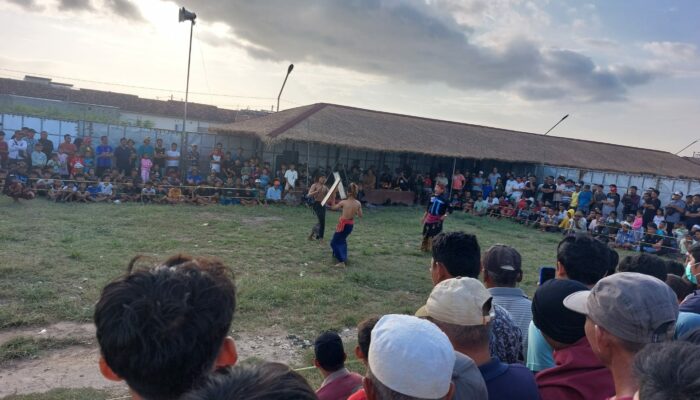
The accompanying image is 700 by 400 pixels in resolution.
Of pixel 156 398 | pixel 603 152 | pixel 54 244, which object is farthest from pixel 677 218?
pixel 156 398

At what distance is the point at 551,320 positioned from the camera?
2.56 metres

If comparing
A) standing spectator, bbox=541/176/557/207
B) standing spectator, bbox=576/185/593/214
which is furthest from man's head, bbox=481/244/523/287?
standing spectator, bbox=541/176/557/207

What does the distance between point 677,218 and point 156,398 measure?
18337 millimetres

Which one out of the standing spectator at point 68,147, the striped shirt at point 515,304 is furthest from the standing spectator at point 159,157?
the striped shirt at point 515,304

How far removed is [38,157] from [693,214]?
65.7 feet

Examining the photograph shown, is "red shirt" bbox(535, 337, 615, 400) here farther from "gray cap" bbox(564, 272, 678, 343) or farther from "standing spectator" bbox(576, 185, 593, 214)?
"standing spectator" bbox(576, 185, 593, 214)

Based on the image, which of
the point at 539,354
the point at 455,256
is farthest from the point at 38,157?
the point at 539,354

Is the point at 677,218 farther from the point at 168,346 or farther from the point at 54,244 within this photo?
the point at 168,346

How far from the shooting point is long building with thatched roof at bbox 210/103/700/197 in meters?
19.5

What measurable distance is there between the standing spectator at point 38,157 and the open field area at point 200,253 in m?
2.31

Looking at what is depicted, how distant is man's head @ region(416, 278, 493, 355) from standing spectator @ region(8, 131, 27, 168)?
633 inches

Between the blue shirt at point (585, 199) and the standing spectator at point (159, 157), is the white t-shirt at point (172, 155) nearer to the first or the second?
the standing spectator at point (159, 157)

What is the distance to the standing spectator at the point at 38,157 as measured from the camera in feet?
49.2

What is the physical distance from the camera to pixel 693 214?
15.6 metres
